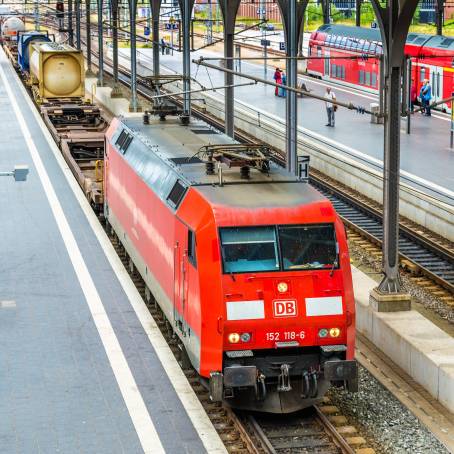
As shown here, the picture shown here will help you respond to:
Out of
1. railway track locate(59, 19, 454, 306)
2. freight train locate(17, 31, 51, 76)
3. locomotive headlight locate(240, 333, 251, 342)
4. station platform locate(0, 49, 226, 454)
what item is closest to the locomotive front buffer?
locomotive headlight locate(240, 333, 251, 342)

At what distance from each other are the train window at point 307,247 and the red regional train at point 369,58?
26.0m

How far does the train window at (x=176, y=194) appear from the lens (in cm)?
1518

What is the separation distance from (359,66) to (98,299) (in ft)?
117

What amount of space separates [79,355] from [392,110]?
633 centimetres

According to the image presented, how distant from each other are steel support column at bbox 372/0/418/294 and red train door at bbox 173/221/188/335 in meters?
4.18

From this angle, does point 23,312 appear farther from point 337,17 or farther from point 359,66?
point 337,17

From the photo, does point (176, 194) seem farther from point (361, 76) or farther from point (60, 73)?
point (361, 76)

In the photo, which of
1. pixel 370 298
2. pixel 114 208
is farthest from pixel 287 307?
→ pixel 114 208

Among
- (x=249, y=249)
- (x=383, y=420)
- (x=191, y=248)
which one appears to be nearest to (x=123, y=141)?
(x=191, y=248)

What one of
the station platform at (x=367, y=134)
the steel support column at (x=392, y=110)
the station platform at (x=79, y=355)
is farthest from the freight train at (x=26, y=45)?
the steel support column at (x=392, y=110)

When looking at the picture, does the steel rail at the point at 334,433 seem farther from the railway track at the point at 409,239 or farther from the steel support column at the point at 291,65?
the steel support column at the point at 291,65

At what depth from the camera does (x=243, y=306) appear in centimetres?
1348

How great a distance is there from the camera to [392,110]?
686 inches

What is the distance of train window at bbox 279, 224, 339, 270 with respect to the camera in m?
13.8
